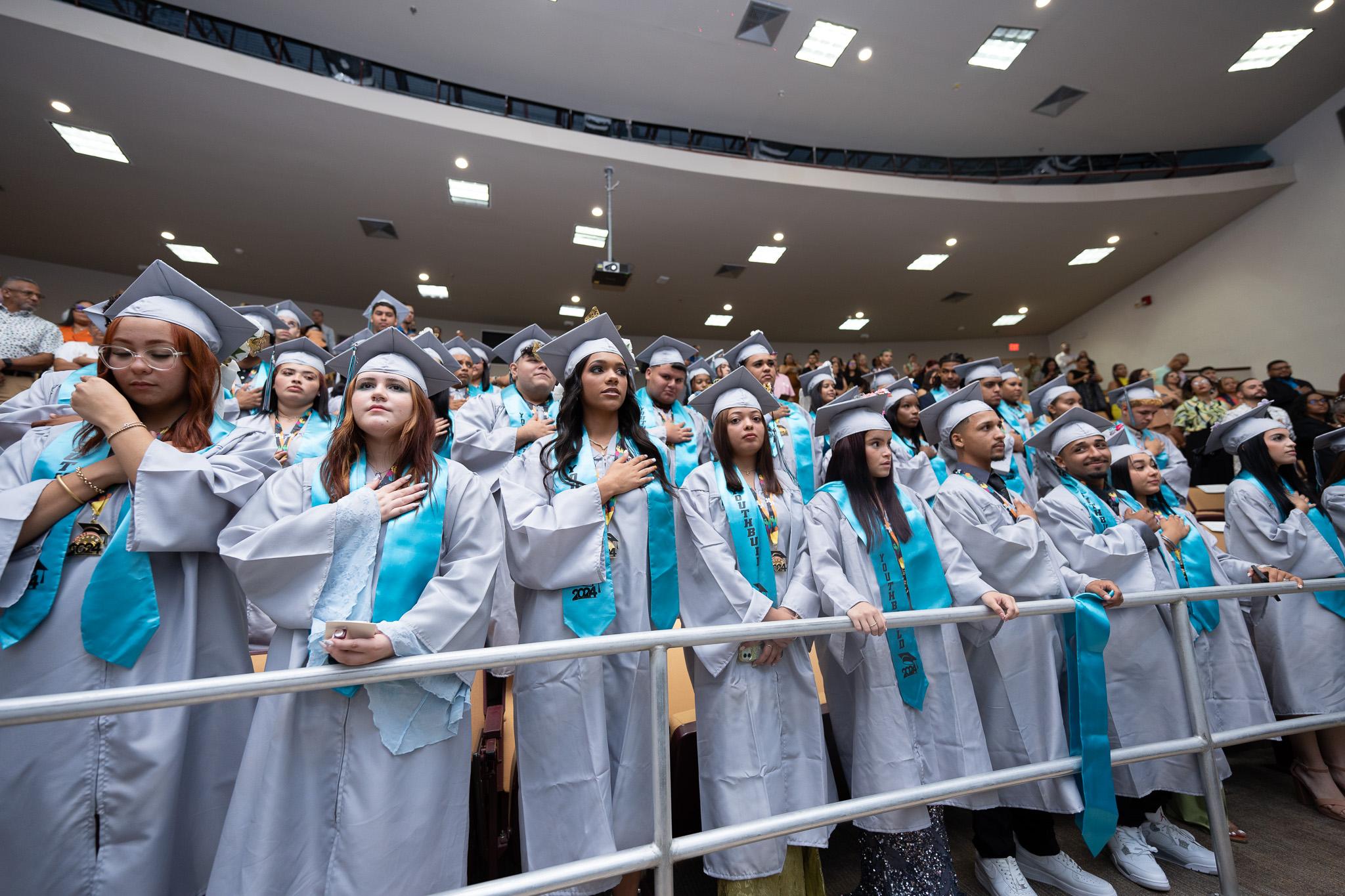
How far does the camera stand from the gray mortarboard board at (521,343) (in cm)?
424

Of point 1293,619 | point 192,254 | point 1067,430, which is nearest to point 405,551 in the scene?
point 1067,430

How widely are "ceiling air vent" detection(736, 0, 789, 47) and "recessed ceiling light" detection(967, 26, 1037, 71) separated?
295 centimetres

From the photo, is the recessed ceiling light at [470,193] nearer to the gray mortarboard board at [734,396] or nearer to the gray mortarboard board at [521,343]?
the gray mortarboard board at [521,343]

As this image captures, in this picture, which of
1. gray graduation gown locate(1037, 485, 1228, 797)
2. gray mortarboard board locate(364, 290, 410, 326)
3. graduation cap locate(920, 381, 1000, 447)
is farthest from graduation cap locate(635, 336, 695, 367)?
gray mortarboard board locate(364, 290, 410, 326)

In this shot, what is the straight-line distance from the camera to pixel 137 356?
67.1 inches

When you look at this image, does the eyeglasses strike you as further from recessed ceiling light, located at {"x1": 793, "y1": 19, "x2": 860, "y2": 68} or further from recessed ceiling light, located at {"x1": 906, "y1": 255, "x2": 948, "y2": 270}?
recessed ceiling light, located at {"x1": 906, "y1": 255, "x2": 948, "y2": 270}

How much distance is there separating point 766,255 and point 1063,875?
11.3 m

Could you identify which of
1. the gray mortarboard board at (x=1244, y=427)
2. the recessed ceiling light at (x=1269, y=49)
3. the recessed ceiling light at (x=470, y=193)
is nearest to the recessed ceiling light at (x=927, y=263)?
the recessed ceiling light at (x=1269, y=49)

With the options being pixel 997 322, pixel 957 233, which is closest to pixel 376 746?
pixel 957 233

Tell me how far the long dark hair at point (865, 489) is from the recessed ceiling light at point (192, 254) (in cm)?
1324

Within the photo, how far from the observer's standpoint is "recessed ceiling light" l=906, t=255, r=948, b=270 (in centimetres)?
1244

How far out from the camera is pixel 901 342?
18547mm

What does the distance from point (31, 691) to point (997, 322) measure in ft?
64.3

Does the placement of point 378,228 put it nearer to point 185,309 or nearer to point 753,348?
point 753,348
